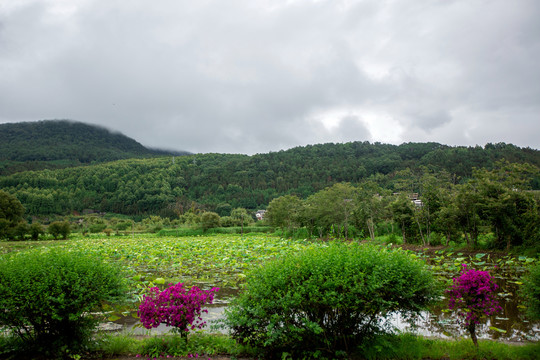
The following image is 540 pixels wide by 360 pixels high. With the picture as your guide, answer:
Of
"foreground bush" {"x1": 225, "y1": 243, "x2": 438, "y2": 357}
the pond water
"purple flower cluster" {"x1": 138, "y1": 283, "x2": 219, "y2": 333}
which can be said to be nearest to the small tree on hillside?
the pond water

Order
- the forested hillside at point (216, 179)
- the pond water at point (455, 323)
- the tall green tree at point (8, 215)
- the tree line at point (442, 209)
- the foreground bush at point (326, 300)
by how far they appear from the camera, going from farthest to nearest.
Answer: the forested hillside at point (216, 179) → the tall green tree at point (8, 215) → the tree line at point (442, 209) → the pond water at point (455, 323) → the foreground bush at point (326, 300)

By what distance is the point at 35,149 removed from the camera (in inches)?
6821

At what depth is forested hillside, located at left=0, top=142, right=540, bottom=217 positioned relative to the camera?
9756 cm

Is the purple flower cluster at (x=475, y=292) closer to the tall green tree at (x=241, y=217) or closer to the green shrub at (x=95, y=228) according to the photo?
the tall green tree at (x=241, y=217)

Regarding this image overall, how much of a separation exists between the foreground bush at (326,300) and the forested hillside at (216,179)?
266 feet

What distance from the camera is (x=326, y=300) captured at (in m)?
4.56

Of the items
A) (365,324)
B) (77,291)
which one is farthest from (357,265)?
(77,291)

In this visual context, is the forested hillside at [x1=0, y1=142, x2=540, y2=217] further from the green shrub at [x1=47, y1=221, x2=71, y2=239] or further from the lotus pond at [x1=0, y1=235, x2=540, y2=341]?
the lotus pond at [x1=0, y1=235, x2=540, y2=341]

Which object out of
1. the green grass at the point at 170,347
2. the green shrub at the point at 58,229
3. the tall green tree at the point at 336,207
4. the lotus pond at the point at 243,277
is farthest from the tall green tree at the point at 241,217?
the green grass at the point at 170,347

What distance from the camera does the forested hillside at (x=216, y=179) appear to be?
9756 centimetres

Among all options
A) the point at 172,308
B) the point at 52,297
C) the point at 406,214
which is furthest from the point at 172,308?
the point at 406,214

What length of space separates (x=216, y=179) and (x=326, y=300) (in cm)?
12214

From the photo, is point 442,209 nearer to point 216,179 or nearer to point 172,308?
point 172,308

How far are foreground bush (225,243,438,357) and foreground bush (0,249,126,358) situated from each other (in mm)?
2364
